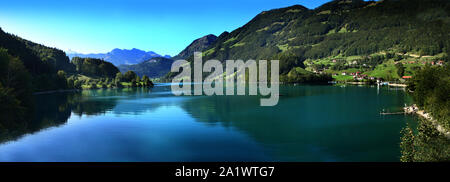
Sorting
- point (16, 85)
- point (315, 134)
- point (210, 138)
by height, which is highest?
point (16, 85)

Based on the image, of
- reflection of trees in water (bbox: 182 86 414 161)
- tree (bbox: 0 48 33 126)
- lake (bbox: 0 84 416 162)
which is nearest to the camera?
lake (bbox: 0 84 416 162)

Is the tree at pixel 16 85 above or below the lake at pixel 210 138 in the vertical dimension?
above

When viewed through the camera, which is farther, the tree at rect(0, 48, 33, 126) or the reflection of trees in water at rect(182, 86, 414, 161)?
the tree at rect(0, 48, 33, 126)

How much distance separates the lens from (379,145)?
30.2 metres

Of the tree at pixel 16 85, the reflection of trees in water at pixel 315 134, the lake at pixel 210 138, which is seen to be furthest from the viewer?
the tree at pixel 16 85

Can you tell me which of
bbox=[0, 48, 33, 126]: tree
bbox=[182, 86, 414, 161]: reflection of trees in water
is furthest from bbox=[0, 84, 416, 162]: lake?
bbox=[0, 48, 33, 126]: tree

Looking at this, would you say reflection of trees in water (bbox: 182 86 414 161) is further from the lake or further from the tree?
the tree

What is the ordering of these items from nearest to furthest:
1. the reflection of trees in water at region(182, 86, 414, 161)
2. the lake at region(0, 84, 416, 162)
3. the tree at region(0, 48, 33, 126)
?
the lake at region(0, 84, 416, 162)
the reflection of trees in water at region(182, 86, 414, 161)
the tree at region(0, 48, 33, 126)

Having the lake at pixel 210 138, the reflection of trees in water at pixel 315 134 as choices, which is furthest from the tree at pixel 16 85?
the reflection of trees in water at pixel 315 134

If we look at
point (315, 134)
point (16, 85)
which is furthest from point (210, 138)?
point (16, 85)

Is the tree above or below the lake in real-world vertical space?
above

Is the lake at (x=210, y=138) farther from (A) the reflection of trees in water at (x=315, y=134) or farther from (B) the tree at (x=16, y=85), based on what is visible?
(B) the tree at (x=16, y=85)

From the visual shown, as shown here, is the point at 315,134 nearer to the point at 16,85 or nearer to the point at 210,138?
the point at 210,138
